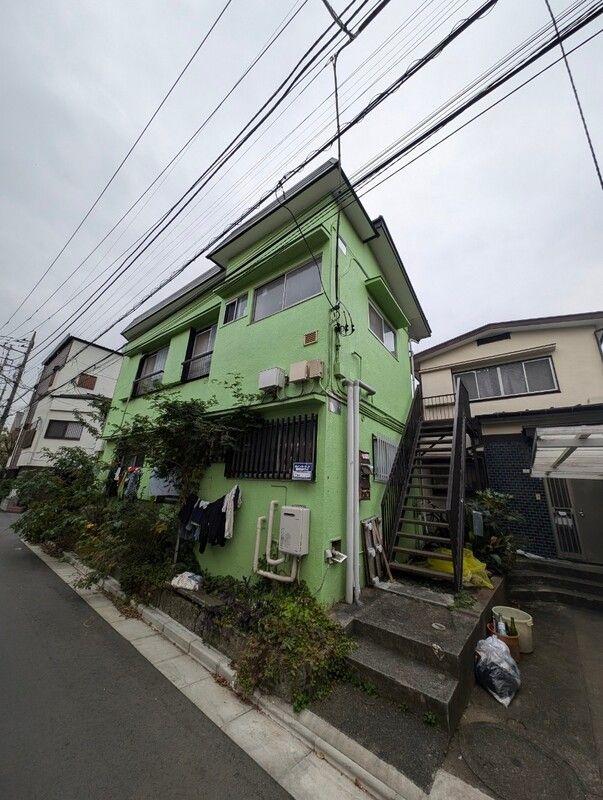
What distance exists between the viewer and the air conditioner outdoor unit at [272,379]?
4633 millimetres

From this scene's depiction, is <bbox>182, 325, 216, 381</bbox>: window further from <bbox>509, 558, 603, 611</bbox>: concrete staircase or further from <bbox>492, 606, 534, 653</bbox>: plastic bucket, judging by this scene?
<bbox>509, 558, 603, 611</bbox>: concrete staircase

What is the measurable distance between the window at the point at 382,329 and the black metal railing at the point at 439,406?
5734 millimetres

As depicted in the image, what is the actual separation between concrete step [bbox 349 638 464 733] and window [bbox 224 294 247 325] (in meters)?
6.02

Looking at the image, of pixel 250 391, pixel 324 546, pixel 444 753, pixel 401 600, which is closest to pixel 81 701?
pixel 324 546

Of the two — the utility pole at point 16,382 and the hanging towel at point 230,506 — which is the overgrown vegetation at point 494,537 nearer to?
the hanging towel at point 230,506

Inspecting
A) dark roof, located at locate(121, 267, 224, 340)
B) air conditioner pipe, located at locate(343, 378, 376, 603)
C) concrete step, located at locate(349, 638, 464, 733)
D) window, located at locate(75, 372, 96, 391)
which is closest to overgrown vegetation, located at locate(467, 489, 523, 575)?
air conditioner pipe, located at locate(343, 378, 376, 603)

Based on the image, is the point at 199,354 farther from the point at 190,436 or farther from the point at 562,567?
the point at 562,567

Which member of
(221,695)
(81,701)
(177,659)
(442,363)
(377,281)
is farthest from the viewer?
(442,363)

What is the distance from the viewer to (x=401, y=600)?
4.13m

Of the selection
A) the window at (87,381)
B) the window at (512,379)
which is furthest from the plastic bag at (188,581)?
the window at (87,381)

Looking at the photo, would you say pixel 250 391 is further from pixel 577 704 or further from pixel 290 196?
pixel 577 704

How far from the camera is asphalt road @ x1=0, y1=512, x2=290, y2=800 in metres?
2.01

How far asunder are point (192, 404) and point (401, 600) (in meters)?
4.56

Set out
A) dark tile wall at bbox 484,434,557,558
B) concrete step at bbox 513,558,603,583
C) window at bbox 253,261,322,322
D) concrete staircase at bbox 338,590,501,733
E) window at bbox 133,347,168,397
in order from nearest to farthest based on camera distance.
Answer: concrete staircase at bbox 338,590,501,733 < window at bbox 253,261,322,322 < concrete step at bbox 513,558,603,583 < dark tile wall at bbox 484,434,557,558 < window at bbox 133,347,168,397
